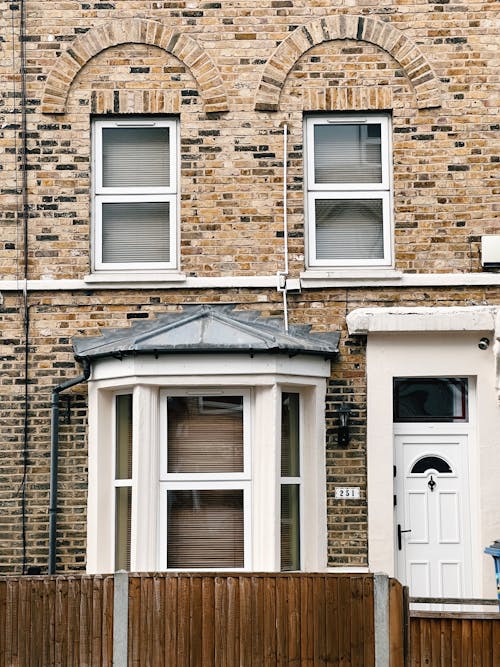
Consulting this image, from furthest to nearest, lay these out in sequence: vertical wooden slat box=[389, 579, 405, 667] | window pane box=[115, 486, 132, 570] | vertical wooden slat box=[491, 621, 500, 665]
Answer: window pane box=[115, 486, 132, 570]
vertical wooden slat box=[491, 621, 500, 665]
vertical wooden slat box=[389, 579, 405, 667]

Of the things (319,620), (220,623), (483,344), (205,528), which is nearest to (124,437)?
(205,528)

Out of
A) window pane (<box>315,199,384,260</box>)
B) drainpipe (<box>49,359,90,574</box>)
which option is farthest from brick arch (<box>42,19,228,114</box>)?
drainpipe (<box>49,359,90,574</box>)

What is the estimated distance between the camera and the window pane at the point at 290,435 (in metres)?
12.0

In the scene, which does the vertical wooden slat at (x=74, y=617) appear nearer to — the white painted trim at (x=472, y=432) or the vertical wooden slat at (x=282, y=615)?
the vertical wooden slat at (x=282, y=615)

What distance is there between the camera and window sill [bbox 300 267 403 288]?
12.2m

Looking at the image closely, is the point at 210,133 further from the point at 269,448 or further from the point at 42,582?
the point at 42,582

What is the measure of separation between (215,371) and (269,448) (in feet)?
2.90

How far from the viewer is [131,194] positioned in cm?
1253

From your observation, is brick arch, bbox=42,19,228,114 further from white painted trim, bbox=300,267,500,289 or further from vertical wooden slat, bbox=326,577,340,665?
vertical wooden slat, bbox=326,577,340,665

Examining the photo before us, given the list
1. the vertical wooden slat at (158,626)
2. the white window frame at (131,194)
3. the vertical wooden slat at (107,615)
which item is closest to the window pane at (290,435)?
the white window frame at (131,194)

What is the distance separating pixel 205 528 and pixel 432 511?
7.33 feet

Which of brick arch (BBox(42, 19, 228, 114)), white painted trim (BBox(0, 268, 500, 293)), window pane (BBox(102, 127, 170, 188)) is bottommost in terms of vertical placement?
white painted trim (BBox(0, 268, 500, 293))

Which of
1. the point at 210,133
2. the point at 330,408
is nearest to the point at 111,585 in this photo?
the point at 330,408

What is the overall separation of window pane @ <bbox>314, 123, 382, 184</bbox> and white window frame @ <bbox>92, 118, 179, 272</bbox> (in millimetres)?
1444
